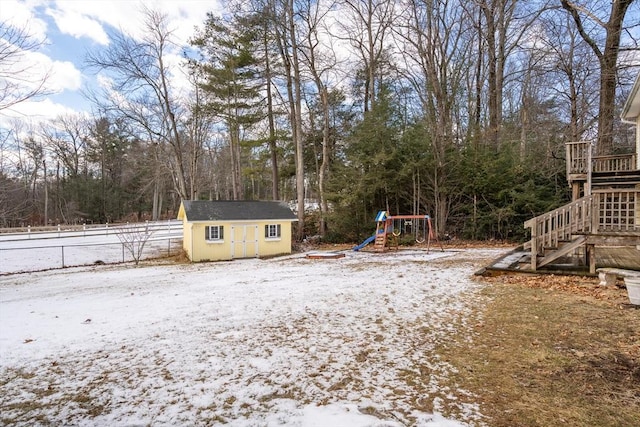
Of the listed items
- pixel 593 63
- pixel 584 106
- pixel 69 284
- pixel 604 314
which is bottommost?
pixel 69 284

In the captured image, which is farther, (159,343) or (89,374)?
(159,343)

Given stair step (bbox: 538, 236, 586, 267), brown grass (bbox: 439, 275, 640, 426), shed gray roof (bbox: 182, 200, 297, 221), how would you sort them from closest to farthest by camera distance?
brown grass (bbox: 439, 275, 640, 426) → stair step (bbox: 538, 236, 586, 267) → shed gray roof (bbox: 182, 200, 297, 221)

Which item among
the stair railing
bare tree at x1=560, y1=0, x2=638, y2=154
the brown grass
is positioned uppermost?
bare tree at x1=560, y1=0, x2=638, y2=154

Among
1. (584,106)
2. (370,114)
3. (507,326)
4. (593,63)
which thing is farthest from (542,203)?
(507,326)

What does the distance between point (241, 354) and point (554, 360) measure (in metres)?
3.72

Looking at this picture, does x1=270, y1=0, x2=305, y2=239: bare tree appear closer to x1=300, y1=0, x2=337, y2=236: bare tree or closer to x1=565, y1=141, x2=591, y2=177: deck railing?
x1=300, y1=0, x2=337, y2=236: bare tree

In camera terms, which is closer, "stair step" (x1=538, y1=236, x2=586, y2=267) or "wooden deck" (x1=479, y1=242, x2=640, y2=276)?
"stair step" (x1=538, y1=236, x2=586, y2=267)

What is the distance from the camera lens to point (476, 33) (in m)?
19.7

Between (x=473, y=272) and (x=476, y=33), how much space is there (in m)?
16.9

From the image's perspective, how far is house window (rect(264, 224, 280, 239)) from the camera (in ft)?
55.9

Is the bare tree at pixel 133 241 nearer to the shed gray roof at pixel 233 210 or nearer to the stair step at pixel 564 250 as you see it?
the shed gray roof at pixel 233 210

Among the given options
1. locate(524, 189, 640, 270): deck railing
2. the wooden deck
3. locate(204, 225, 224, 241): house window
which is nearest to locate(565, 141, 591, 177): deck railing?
locate(524, 189, 640, 270): deck railing

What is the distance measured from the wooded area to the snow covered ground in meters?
9.25

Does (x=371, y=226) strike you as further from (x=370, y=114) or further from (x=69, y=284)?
(x=69, y=284)
